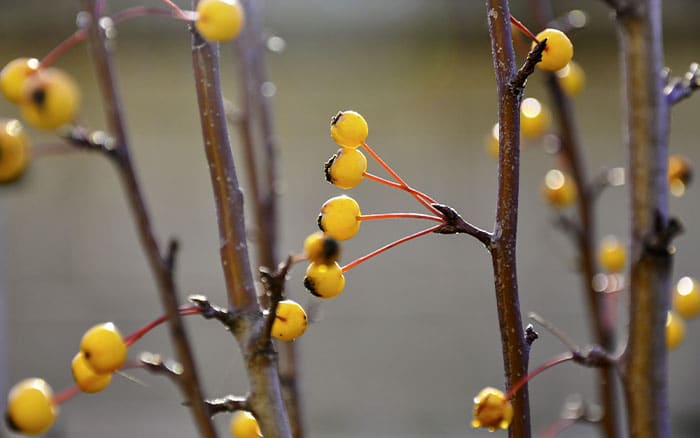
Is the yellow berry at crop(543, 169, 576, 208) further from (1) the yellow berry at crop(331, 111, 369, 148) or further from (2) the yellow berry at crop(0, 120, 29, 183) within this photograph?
(2) the yellow berry at crop(0, 120, 29, 183)

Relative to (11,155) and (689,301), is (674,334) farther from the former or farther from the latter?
(11,155)

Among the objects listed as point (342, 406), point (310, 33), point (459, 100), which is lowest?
point (342, 406)

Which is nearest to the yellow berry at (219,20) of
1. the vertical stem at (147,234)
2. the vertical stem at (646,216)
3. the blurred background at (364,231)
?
the vertical stem at (147,234)

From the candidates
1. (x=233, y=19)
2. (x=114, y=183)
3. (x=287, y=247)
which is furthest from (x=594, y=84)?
(x=233, y=19)

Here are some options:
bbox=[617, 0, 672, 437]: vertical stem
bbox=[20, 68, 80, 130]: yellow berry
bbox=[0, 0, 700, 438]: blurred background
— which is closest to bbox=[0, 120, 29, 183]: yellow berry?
bbox=[20, 68, 80, 130]: yellow berry

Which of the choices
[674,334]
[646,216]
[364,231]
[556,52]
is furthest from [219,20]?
[364,231]

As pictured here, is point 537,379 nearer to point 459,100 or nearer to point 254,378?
point 459,100

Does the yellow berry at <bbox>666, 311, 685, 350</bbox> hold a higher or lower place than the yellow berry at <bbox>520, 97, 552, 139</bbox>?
lower

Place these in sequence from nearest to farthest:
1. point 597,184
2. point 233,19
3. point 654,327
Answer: point 233,19, point 654,327, point 597,184
